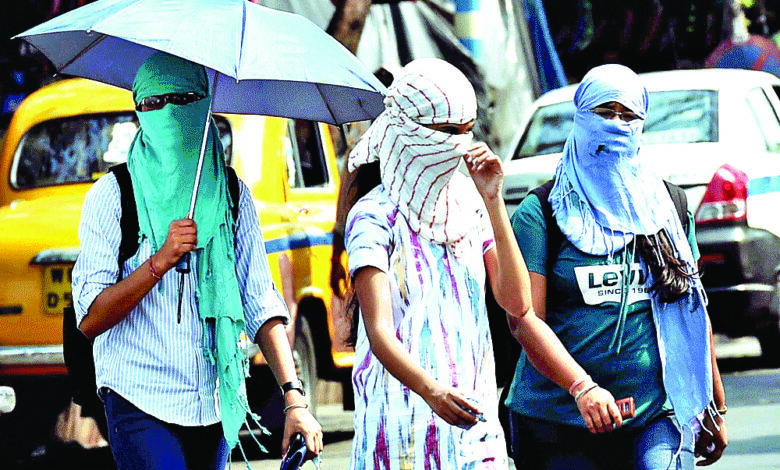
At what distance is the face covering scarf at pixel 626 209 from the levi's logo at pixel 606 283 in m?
0.04

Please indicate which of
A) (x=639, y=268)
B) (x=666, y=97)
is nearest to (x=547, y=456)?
(x=639, y=268)

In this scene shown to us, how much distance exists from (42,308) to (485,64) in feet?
25.6

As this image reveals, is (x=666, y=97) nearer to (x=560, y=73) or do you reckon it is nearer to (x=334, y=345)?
(x=334, y=345)

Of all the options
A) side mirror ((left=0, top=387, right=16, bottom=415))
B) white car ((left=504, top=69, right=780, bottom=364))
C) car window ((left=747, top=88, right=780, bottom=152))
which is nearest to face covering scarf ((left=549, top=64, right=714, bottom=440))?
side mirror ((left=0, top=387, right=16, bottom=415))

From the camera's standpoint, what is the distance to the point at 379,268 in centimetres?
386

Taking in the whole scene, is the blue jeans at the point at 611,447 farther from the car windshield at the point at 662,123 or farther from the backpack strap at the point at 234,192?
the car windshield at the point at 662,123

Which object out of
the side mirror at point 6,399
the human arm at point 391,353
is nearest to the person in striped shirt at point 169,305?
the human arm at point 391,353

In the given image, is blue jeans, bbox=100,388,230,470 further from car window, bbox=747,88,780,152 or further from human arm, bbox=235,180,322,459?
car window, bbox=747,88,780,152

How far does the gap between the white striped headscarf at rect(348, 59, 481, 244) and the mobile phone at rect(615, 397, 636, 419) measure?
752 mm

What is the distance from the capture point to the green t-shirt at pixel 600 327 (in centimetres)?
464

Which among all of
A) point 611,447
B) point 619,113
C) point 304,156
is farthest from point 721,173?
point 611,447

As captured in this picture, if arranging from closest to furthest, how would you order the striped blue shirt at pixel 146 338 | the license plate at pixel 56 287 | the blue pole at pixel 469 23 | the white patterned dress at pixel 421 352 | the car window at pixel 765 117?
the white patterned dress at pixel 421 352 < the striped blue shirt at pixel 146 338 < the license plate at pixel 56 287 < the car window at pixel 765 117 < the blue pole at pixel 469 23

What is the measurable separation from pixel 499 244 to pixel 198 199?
79 centimetres

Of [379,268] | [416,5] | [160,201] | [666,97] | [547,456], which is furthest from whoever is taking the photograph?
[416,5]
